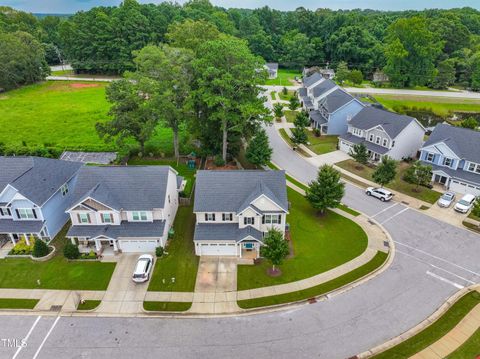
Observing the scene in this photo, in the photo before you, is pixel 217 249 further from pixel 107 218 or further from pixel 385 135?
pixel 385 135

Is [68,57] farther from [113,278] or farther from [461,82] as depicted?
[461,82]

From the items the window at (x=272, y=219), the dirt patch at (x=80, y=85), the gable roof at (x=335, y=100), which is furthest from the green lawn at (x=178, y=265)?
the dirt patch at (x=80, y=85)

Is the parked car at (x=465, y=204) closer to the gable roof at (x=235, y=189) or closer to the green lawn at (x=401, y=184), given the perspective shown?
the green lawn at (x=401, y=184)

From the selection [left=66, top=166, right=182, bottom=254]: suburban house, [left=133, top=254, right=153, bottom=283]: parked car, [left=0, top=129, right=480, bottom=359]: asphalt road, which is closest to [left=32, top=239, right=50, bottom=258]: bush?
[left=66, top=166, right=182, bottom=254]: suburban house

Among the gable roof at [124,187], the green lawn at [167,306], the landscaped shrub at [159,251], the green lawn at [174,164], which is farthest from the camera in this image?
the green lawn at [174,164]

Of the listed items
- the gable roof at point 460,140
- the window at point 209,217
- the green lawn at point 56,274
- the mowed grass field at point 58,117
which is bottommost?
the green lawn at point 56,274

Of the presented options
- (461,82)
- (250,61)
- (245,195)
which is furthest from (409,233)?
(461,82)

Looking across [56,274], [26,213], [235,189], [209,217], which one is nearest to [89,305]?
[56,274]
